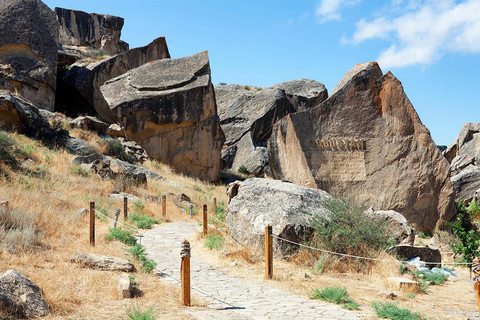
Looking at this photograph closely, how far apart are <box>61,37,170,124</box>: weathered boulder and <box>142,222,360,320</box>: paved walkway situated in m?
20.0

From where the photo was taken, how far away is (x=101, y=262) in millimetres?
6164

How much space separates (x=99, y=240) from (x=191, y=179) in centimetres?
1411

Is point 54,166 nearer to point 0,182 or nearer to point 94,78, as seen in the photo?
point 0,182

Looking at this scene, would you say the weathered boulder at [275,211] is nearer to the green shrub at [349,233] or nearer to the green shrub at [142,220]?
the green shrub at [349,233]

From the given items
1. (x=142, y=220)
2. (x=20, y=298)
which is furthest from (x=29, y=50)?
(x=20, y=298)

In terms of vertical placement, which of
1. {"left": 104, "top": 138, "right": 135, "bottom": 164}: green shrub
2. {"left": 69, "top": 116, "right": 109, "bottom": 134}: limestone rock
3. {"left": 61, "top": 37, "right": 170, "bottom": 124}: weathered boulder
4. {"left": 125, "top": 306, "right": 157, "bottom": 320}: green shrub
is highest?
Result: {"left": 61, "top": 37, "right": 170, "bottom": 124}: weathered boulder

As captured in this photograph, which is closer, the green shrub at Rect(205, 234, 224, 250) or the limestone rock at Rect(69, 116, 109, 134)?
the green shrub at Rect(205, 234, 224, 250)

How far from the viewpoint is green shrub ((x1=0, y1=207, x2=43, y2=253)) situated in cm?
622

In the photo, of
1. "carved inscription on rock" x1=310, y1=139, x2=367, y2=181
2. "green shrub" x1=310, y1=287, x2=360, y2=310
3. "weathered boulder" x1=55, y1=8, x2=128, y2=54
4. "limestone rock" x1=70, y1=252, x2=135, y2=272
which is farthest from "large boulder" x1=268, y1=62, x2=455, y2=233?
"weathered boulder" x1=55, y1=8, x2=128, y2=54

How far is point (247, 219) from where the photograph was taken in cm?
834

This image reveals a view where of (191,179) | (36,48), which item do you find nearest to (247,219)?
(191,179)

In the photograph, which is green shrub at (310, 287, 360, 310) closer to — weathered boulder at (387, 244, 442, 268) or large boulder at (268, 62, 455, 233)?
weathered boulder at (387, 244, 442, 268)

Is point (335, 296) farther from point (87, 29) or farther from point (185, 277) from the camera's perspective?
point (87, 29)

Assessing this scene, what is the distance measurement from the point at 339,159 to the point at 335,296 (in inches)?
312
